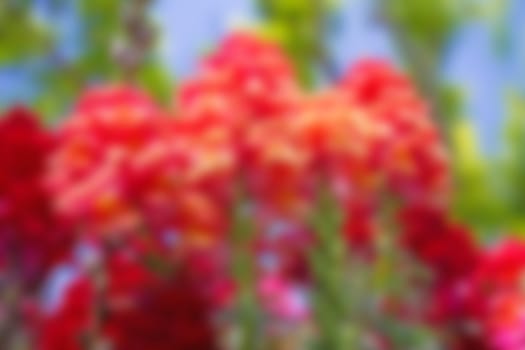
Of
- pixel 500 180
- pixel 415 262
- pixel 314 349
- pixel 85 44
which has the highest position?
pixel 500 180

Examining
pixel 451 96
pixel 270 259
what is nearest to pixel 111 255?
pixel 270 259

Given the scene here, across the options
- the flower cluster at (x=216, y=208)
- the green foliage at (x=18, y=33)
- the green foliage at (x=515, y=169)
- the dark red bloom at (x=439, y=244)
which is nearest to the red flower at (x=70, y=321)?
the flower cluster at (x=216, y=208)

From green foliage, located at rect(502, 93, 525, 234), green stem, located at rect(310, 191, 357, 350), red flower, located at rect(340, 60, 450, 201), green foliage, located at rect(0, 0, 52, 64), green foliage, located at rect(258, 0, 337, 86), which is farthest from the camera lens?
green foliage, located at rect(502, 93, 525, 234)

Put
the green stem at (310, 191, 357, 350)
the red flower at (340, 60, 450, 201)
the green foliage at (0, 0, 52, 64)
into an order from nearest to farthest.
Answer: the green stem at (310, 191, 357, 350)
the red flower at (340, 60, 450, 201)
the green foliage at (0, 0, 52, 64)

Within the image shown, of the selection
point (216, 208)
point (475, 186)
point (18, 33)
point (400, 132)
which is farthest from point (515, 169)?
point (216, 208)

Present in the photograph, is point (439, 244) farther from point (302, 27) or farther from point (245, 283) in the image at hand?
point (302, 27)

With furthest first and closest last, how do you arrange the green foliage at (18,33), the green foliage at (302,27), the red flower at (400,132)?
the green foliage at (302,27), the green foliage at (18,33), the red flower at (400,132)

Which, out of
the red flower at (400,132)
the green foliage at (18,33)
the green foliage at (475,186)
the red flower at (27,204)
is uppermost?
the green foliage at (475,186)

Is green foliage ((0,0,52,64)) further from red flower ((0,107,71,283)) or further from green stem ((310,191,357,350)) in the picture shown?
green stem ((310,191,357,350))

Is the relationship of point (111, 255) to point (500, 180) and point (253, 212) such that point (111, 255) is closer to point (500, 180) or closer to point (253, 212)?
point (253, 212)

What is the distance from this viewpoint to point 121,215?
1.14 m

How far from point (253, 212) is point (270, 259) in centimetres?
8

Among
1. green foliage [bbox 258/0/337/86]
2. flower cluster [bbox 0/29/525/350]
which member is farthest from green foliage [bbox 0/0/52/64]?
flower cluster [bbox 0/29/525/350]

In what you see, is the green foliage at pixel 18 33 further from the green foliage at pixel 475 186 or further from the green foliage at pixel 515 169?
the green foliage at pixel 515 169
